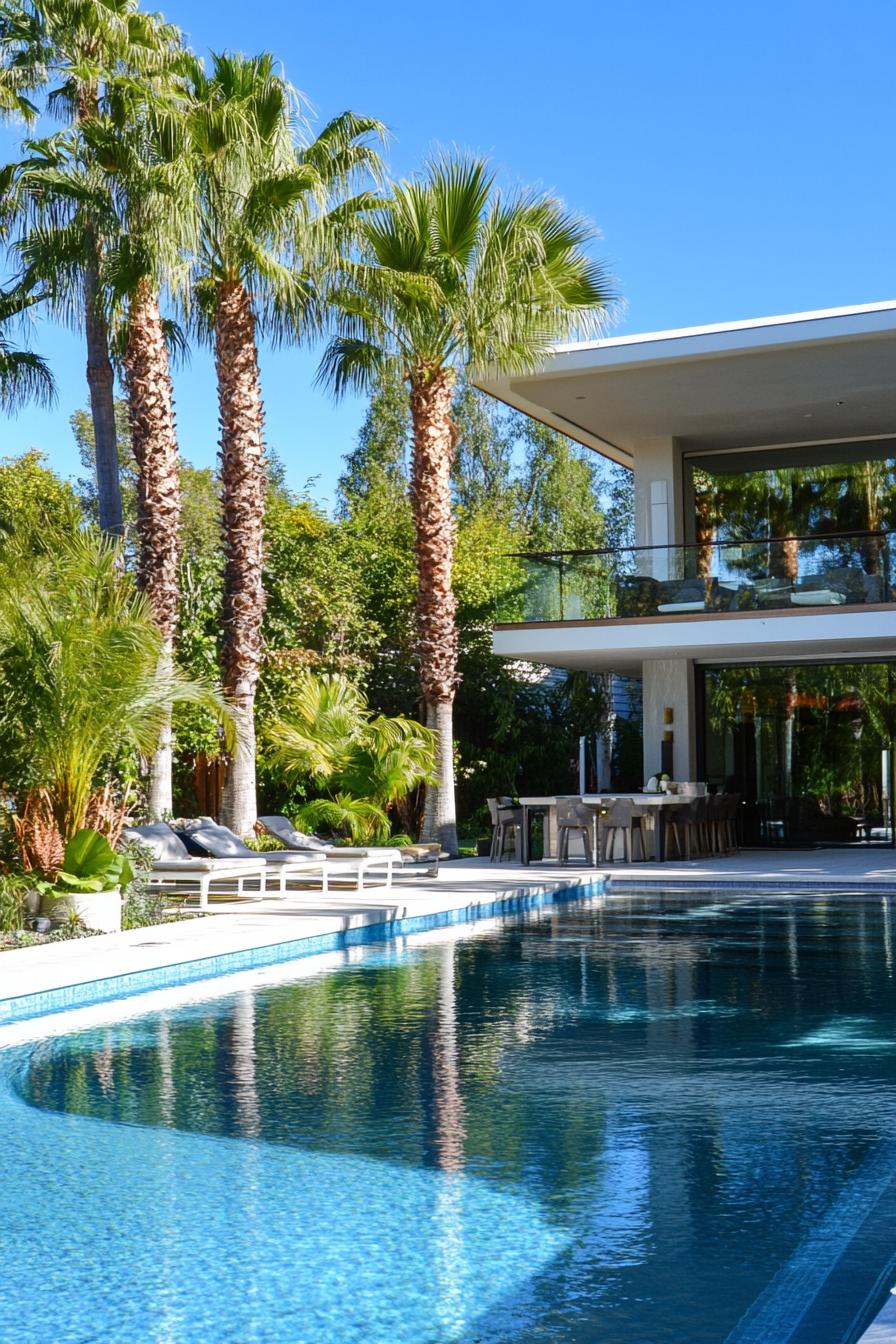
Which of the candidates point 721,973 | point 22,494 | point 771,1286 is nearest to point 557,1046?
point 721,973

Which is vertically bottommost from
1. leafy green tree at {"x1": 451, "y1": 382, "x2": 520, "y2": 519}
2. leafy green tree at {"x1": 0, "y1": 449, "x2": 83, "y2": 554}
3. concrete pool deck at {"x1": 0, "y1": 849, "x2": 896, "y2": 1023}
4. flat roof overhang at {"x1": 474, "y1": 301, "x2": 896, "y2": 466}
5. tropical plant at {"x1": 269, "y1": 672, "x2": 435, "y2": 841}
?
concrete pool deck at {"x1": 0, "y1": 849, "x2": 896, "y2": 1023}

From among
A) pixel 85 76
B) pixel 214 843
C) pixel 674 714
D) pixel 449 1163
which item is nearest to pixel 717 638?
pixel 674 714

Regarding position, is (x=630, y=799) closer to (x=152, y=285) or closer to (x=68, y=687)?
(x=152, y=285)

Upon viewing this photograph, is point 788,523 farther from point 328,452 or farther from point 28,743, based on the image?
point 328,452

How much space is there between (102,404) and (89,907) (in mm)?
8801

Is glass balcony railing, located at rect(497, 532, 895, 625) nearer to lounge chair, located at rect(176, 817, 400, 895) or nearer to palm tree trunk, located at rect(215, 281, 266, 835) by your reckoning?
palm tree trunk, located at rect(215, 281, 266, 835)

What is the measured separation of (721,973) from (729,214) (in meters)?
44.5

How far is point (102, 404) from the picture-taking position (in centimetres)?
1862

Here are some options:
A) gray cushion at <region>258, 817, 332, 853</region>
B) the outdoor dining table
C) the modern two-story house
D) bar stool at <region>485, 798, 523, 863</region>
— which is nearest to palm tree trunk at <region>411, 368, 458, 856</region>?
bar stool at <region>485, 798, 523, 863</region>

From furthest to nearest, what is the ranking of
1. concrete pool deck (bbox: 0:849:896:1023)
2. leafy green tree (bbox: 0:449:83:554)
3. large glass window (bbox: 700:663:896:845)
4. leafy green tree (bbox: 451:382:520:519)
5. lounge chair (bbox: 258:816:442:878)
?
leafy green tree (bbox: 451:382:520:519), leafy green tree (bbox: 0:449:83:554), large glass window (bbox: 700:663:896:845), lounge chair (bbox: 258:816:442:878), concrete pool deck (bbox: 0:849:896:1023)

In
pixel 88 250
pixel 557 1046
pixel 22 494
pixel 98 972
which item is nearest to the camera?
pixel 557 1046

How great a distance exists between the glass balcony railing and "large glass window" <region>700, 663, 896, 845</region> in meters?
2.67

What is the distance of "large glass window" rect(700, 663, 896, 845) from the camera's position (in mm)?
22672

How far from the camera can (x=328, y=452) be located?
4825 centimetres
